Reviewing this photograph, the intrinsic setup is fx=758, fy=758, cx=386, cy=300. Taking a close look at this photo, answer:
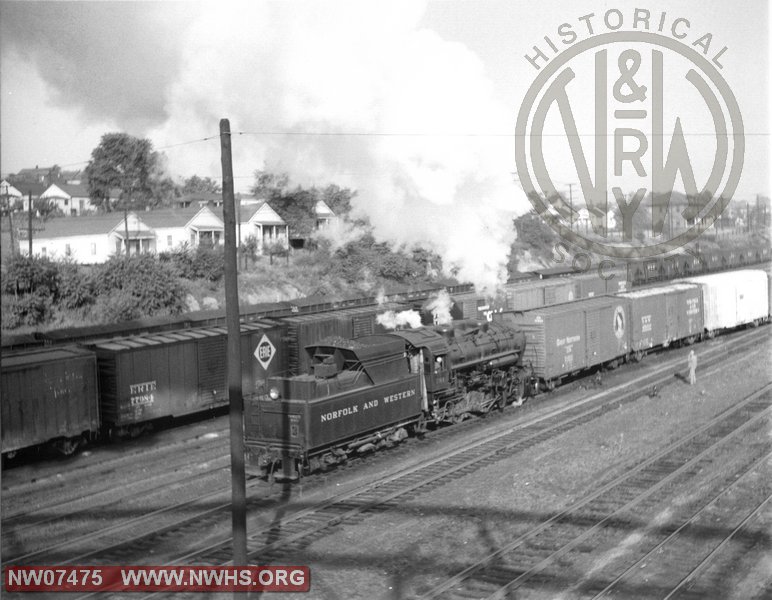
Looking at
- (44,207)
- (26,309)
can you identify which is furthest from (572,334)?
(44,207)

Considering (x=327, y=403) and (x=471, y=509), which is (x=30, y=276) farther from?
(x=471, y=509)

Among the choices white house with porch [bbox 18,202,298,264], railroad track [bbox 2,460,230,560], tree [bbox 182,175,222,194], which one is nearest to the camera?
railroad track [bbox 2,460,230,560]

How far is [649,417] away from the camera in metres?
19.8

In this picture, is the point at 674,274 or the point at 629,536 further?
the point at 674,274

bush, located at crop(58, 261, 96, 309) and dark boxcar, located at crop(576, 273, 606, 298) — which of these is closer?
bush, located at crop(58, 261, 96, 309)

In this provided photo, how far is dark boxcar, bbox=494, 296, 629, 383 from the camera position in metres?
21.8

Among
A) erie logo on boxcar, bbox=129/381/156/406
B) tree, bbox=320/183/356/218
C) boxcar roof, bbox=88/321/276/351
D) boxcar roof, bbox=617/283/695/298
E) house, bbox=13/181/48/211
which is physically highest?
house, bbox=13/181/48/211

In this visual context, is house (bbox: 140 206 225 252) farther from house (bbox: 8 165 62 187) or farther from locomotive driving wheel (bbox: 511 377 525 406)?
locomotive driving wheel (bbox: 511 377 525 406)

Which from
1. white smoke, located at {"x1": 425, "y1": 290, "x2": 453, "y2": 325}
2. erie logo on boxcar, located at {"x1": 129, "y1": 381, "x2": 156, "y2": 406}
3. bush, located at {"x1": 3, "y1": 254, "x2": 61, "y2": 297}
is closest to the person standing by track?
white smoke, located at {"x1": 425, "y1": 290, "x2": 453, "y2": 325}

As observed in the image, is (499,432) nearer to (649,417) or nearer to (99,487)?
(649,417)

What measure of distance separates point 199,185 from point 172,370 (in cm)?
5682

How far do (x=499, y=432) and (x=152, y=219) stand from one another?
34.4 metres

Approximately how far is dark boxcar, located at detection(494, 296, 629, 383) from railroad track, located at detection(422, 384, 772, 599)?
194 inches

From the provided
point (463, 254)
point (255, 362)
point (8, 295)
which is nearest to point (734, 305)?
point (463, 254)
